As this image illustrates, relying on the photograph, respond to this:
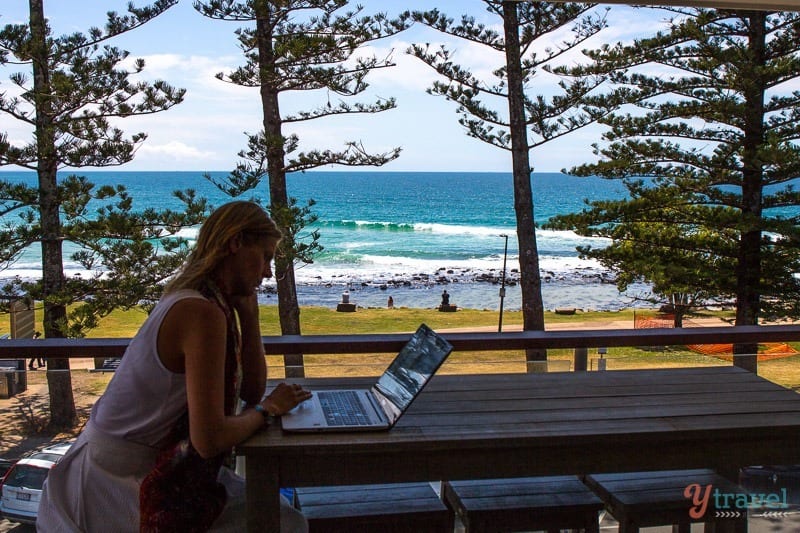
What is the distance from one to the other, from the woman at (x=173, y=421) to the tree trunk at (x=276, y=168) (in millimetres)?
7449

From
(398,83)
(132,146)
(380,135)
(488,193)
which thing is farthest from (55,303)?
(488,193)

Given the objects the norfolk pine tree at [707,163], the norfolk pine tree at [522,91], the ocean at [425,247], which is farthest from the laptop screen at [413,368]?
the ocean at [425,247]

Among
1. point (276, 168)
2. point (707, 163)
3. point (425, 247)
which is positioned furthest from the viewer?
point (425, 247)

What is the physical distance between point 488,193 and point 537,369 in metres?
51.5

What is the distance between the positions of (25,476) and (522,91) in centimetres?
841

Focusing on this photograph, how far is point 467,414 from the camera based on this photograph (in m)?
1.63

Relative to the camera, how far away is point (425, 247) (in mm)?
33812

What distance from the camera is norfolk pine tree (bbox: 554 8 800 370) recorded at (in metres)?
10.3

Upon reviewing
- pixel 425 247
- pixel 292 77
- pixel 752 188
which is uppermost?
pixel 292 77

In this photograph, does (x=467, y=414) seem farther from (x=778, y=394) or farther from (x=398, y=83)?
(x=398, y=83)

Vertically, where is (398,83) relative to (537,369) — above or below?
above

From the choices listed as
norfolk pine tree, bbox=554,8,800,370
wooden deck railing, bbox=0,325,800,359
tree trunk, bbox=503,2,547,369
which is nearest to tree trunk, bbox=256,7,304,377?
tree trunk, bbox=503,2,547,369

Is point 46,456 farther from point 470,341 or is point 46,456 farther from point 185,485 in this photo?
point 470,341

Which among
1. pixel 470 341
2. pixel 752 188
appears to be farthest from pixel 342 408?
pixel 752 188
